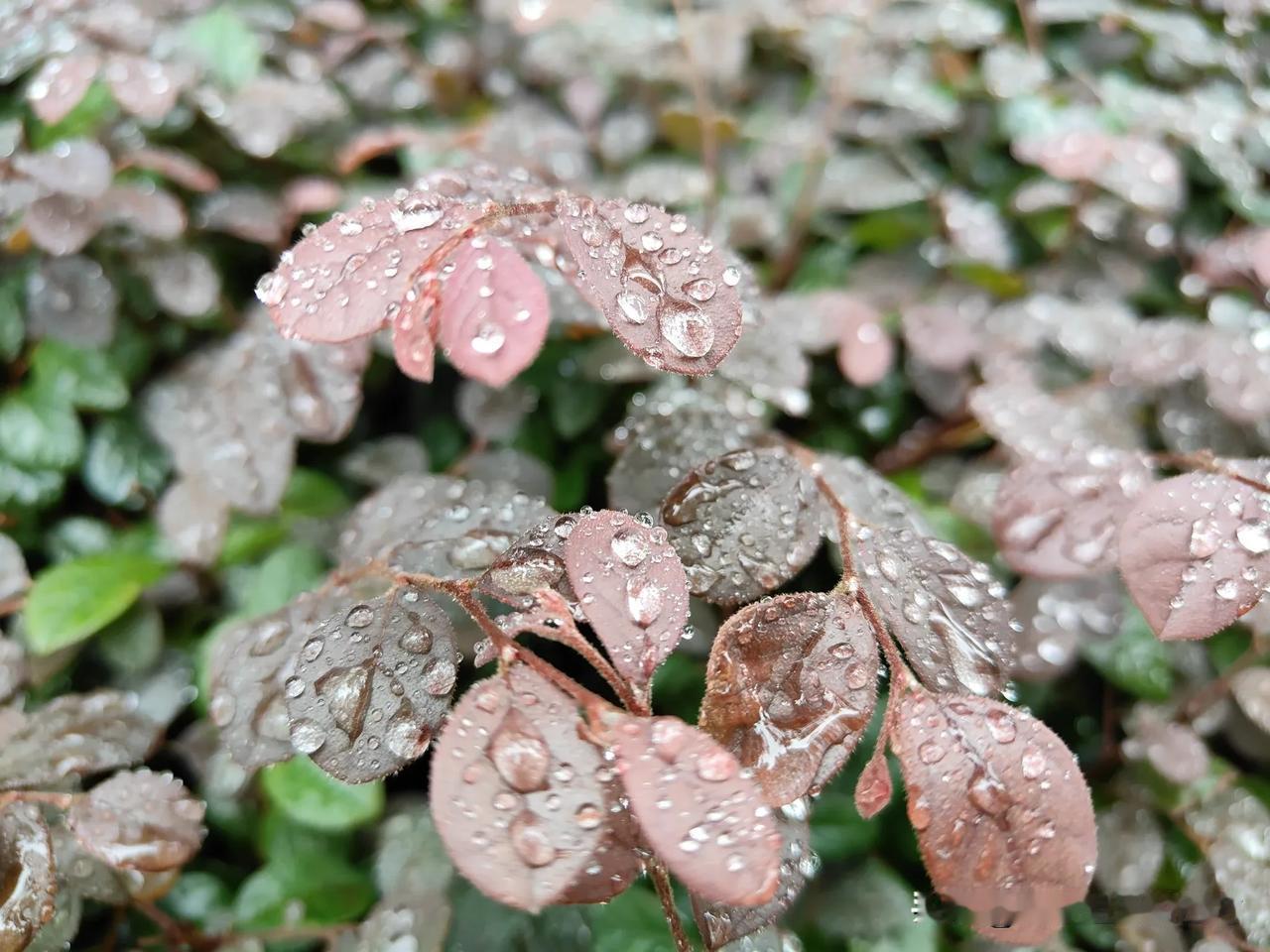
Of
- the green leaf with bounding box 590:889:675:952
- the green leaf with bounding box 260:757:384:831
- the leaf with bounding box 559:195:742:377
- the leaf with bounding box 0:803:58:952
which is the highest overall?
the leaf with bounding box 559:195:742:377

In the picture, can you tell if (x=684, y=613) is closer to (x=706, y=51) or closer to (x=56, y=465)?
(x=56, y=465)

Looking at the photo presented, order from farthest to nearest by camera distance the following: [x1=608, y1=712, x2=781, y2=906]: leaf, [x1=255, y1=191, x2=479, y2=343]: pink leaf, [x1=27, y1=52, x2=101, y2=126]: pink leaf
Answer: [x1=27, y1=52, x2=101, y2=126]: pink leaf, [x1=255, y1=191, x2=479, y2=343]: pink leaf, [x1=608, y1=712, x2=781, y2=906]: leaf

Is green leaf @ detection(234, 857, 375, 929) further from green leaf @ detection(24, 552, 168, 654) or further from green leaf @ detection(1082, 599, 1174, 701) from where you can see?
green leaf @ detection(1082, 599, 1174, 701)

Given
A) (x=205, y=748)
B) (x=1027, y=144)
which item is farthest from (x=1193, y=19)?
(x=205, y=748)

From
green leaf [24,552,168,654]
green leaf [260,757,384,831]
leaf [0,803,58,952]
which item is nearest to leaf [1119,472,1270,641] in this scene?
green leaf [260,757,384,831]

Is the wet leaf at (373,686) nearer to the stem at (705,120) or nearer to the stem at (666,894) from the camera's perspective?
the stem at (666,894)

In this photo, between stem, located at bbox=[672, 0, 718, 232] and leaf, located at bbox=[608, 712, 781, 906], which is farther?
stem, located at bbox=[672, 0, 718, 232]
